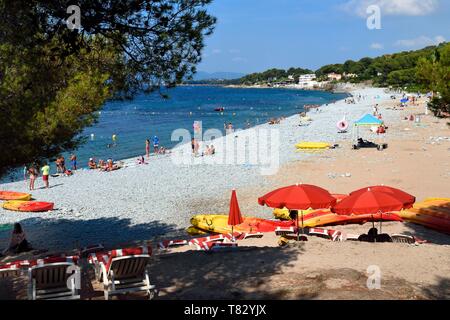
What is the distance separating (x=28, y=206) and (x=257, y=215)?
8884 mm

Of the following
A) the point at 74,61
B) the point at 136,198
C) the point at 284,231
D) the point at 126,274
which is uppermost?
the point at 74,61

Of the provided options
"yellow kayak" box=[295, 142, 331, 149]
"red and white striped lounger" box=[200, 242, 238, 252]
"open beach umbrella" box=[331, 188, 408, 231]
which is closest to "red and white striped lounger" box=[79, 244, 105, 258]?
"red and white striped lounger" box=[200, 242, 238, 252]

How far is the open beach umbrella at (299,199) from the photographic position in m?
9.66

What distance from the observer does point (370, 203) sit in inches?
365

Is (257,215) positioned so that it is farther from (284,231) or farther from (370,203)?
(370,203)

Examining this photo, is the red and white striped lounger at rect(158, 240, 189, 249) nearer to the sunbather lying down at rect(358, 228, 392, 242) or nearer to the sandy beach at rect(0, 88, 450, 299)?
the sandy beach at rect(0, 88, 450, 299)

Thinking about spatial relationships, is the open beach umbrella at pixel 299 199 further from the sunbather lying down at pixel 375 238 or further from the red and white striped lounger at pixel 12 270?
the red and white striped lounger at pixel 12 270

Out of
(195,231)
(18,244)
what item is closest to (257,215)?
(195,231)

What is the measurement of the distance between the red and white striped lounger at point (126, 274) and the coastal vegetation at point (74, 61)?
2945mm

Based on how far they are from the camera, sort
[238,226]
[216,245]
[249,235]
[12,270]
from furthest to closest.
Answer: [238,226] < [249,235] < [216,245] < [12,270]

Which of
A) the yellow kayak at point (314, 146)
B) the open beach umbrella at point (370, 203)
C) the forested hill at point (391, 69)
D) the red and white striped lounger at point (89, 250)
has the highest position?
the forested hill at point (391, 69)

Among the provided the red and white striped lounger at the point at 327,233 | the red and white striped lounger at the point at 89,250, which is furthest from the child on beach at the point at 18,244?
the red and white striped lounger at the point at 327,233

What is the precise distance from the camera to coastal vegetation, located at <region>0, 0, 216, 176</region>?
21.6 feet

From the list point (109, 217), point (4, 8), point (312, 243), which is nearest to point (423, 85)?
point (312, 243)
